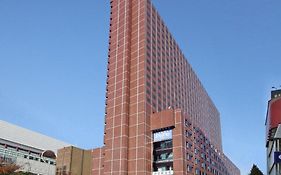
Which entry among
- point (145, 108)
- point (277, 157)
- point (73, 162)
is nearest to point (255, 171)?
point (277, 157)

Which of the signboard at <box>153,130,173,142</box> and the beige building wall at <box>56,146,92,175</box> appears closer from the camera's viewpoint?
the signboard at <box>153,130,173,142</box>

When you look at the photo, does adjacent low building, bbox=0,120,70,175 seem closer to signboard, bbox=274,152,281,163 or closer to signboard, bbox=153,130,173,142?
signboard, bbox=153,130,173,142

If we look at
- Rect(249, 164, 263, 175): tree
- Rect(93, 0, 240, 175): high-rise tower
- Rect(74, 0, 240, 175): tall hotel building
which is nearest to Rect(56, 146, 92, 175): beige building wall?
Rect(74, 0, 240, 175): tall hotel building

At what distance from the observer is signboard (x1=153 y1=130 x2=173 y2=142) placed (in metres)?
111

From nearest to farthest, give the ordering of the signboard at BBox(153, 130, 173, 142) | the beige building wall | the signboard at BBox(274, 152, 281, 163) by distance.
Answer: the signboard at BBox(274, 152, 281, 163) < the signboard at BBox(153, 130, 173, 142) < the beige building wall

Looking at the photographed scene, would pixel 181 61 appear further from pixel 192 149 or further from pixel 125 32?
pixel 192 149

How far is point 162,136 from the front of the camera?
367 feet

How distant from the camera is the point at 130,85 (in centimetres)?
12200

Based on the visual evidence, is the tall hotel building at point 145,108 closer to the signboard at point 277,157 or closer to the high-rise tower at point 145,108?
the high-rise tower at point 145,108

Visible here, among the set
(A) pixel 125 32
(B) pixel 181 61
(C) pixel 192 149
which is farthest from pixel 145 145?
(B) pixel 181 61

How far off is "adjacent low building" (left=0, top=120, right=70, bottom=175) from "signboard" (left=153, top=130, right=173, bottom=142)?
59.0 m

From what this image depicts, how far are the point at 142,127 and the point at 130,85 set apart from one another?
18.1 meters

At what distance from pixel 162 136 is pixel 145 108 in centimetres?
1099

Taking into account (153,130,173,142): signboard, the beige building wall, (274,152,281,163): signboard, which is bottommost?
(274,152,281,163): signboard
